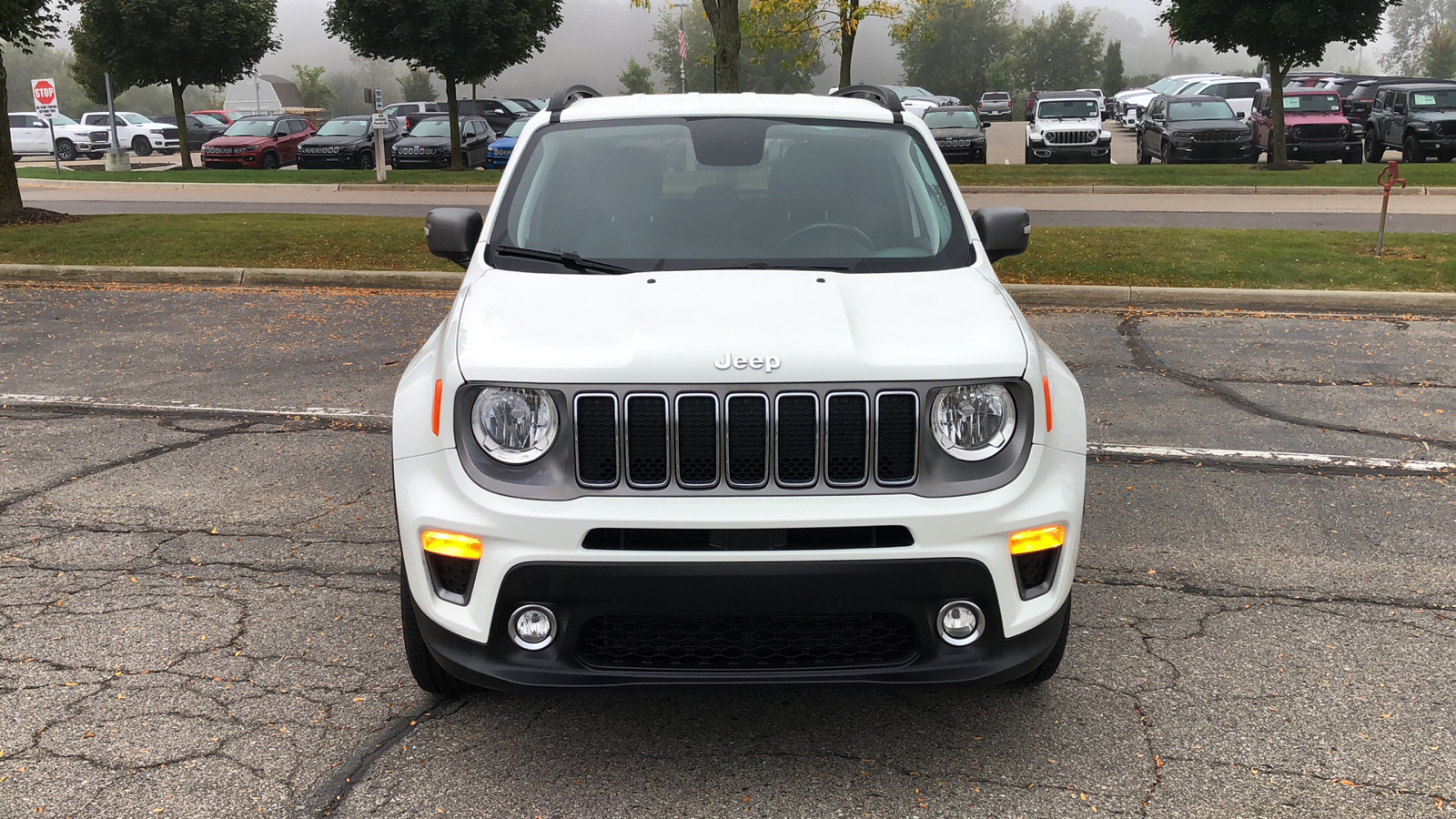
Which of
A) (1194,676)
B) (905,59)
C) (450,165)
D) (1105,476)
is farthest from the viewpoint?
(905,59)

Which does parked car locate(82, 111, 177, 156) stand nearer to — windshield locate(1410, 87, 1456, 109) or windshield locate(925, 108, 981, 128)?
windshield locate(925, 108, 981, 128)

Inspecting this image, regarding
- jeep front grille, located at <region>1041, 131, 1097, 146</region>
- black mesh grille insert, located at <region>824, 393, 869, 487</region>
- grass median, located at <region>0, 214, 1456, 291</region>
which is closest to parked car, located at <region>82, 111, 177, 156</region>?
jeep front grille, located at <region>1041, 131, 1097, 146</region>

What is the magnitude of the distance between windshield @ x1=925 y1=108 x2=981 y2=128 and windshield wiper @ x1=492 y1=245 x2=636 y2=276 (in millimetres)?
25972

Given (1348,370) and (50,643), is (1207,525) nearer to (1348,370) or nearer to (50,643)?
(1348,370)

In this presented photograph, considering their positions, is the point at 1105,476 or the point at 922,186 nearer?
the point at 922,186

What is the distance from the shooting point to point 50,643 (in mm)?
4195

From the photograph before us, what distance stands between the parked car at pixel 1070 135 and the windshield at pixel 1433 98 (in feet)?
21.9

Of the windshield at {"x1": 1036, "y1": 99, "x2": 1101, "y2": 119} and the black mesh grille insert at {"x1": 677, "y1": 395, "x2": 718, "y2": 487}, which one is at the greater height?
the windshield at {"x1": 1036, "y1": 99, "x2": 1101, "y2": 119}

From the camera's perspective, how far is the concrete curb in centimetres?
1107

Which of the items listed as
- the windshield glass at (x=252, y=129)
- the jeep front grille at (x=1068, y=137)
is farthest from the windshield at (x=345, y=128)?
the jeep front grille at (x=1068, y=137)

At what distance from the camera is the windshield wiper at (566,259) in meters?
3.91

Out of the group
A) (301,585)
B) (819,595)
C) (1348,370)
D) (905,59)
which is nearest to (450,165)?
(1348,370)

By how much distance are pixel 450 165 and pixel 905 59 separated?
8477 cm

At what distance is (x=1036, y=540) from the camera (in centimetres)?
321
